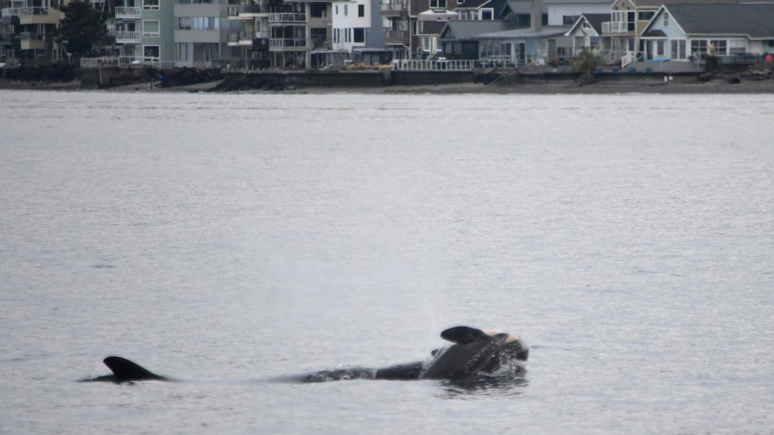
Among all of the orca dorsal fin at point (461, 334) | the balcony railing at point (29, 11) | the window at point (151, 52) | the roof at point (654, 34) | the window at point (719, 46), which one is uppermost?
the balcony railing at point (29, 11)

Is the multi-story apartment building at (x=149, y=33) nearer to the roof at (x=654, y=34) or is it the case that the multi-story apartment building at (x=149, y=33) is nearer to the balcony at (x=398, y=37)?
the balcony at (x=398, y=37)

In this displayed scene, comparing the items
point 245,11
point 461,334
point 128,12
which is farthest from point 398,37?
point 461,334

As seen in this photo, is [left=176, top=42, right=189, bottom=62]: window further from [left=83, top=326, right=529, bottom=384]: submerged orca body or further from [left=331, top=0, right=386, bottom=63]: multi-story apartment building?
[left=83, top=326, right=529, bottom=384]: submerged orca body

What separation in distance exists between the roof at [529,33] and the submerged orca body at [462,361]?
334 feet

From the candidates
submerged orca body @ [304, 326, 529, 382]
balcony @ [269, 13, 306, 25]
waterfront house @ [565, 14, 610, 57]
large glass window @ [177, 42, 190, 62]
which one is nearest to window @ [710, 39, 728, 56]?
waterfront house @ [565, 14, 610, 57]

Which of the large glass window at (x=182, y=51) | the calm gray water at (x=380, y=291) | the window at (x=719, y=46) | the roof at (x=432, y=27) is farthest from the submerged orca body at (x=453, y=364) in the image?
the large glass window at (x=182, y=51)

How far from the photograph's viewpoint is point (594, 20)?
113 m

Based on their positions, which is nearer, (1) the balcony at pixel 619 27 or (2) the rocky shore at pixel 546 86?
(2) the rocky shore at pixel 546 86

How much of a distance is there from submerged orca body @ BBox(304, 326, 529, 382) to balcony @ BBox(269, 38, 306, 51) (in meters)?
117

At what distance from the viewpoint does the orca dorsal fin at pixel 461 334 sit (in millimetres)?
11391

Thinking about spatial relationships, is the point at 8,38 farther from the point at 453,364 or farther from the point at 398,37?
the point at 453,364

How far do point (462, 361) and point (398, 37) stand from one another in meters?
114

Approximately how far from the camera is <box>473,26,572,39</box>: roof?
11250 centimetres

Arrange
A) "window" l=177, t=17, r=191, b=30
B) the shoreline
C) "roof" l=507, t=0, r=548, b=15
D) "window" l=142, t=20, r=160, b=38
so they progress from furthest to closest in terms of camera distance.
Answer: "window" l=142, t=20, r=160, b=38 → "window" l=177, t=17, r=191, b=30 → "roof" l=507, t=0, r=548, b=15 → the shoreline
